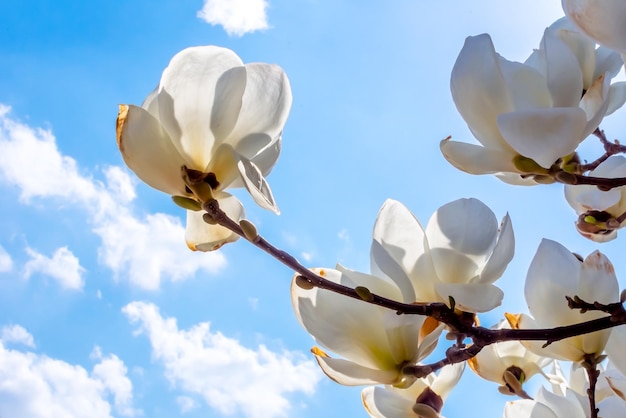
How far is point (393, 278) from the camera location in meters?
0.55

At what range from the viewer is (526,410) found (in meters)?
0.70

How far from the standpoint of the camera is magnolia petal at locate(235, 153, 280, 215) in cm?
54

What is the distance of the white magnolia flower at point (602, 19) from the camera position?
0.45 m

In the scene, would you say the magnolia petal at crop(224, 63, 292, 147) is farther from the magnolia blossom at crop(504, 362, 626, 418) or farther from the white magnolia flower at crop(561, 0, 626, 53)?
the magnolia blossom at crop(504, 362, 626, 418)

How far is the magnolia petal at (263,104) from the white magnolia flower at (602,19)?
26cm

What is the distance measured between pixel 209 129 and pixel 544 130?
0.28m

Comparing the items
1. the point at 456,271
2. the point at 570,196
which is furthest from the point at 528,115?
the point at 570,196

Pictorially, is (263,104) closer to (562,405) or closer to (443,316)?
(443,316)

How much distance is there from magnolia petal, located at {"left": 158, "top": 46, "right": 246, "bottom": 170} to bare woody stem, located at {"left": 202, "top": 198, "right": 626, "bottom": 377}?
0.19ft

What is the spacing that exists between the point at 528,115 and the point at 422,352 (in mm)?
224

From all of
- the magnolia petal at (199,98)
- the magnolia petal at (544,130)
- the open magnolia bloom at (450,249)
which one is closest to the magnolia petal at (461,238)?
the open magnolia bloom at (450,249)

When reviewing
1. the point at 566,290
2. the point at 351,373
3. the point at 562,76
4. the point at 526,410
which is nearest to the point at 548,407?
the point at 526,410

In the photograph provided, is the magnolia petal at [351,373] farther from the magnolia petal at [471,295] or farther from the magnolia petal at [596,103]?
the magnolia petal at [596,103]

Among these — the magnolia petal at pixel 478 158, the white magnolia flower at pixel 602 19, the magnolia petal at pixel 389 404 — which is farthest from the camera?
the magnolia petal at pixel 389 404
